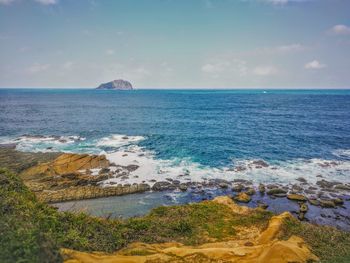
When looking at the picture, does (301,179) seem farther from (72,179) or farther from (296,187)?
(72,179)

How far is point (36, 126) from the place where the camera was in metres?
78.5

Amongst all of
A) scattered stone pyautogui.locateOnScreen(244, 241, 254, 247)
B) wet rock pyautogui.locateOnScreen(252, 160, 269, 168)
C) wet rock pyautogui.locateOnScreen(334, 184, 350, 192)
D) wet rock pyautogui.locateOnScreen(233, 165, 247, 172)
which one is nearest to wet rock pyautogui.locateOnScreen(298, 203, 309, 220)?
wet rock pyautogui.locateOnScreen(334, 184, 350, 192)

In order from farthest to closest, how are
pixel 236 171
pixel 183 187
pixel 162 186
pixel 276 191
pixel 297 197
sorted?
pixel 236 171 < pixel 162 186 < pixel 183 187 < pixel 276 191 < pixel 297 197

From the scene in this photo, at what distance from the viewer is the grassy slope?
12.6 m

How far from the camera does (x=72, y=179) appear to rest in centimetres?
3866

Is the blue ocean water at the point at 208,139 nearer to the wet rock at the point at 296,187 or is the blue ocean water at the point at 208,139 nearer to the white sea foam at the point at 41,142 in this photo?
the white sea foam at the point at 41,142

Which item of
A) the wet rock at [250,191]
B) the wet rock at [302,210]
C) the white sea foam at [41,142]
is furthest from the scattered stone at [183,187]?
the white sea foam at [41,142]

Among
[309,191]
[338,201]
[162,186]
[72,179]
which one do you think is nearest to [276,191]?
[309,191]

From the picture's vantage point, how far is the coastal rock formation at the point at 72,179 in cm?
3450

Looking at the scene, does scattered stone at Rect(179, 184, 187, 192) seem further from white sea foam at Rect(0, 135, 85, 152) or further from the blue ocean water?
white sea foam at Rect(0, 135, 85, 152)

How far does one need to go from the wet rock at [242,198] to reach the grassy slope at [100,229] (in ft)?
22.1

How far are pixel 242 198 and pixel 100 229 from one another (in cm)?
1965

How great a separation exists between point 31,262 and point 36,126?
7555 centimetres

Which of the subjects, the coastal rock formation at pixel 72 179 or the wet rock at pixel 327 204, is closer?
the wet rock at pixel 327 204
